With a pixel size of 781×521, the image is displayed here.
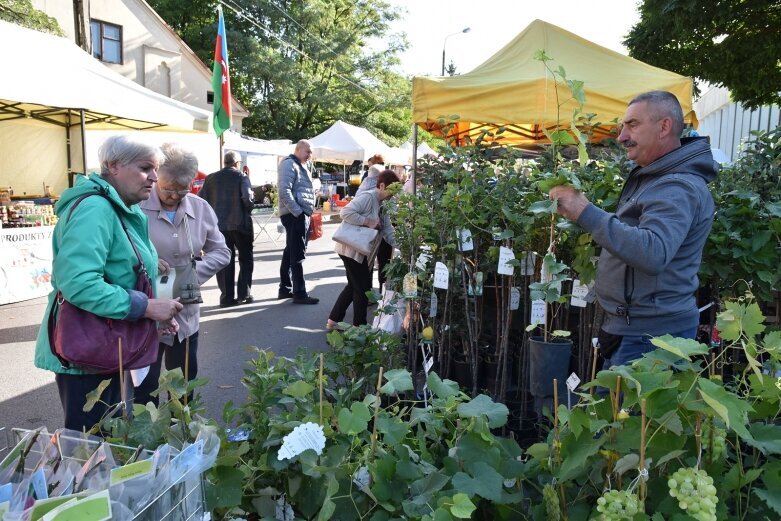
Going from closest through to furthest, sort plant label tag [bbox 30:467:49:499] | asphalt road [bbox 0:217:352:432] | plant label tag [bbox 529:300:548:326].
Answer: plant label tag [bbox 30:467:49:499]
plant label tag [bbox 529:300:548:326]
asphalt road [bbox 0:217:352:432]

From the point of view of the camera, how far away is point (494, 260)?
3.51 m

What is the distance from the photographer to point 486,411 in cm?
130

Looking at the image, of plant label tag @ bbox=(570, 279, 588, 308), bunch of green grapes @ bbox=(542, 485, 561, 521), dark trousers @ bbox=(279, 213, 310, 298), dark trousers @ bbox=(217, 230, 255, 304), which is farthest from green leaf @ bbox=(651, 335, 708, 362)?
dark trousers @ bbox=(217, 230, 255, 304)

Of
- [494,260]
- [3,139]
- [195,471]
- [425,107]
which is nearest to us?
[195,471]

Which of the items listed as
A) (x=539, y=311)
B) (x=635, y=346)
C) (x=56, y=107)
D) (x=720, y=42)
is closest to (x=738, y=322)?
(x=635, y=346)

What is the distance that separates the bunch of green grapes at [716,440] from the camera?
1.13m

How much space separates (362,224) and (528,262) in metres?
2.58

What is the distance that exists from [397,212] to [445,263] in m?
0.65

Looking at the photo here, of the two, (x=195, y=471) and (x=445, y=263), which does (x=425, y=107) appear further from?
(x=195, y=471)

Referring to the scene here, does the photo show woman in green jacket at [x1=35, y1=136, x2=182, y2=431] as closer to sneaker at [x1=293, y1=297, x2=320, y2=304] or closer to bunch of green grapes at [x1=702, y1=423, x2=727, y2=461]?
bunch of green grapes at [x1=702, y1=423, x2=727, y2=461]

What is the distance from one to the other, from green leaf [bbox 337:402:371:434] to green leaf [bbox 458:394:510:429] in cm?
20

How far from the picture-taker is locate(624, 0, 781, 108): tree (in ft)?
29.6

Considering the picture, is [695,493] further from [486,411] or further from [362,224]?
[362,224]

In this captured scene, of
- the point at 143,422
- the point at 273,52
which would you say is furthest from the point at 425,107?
the point at 273,52
